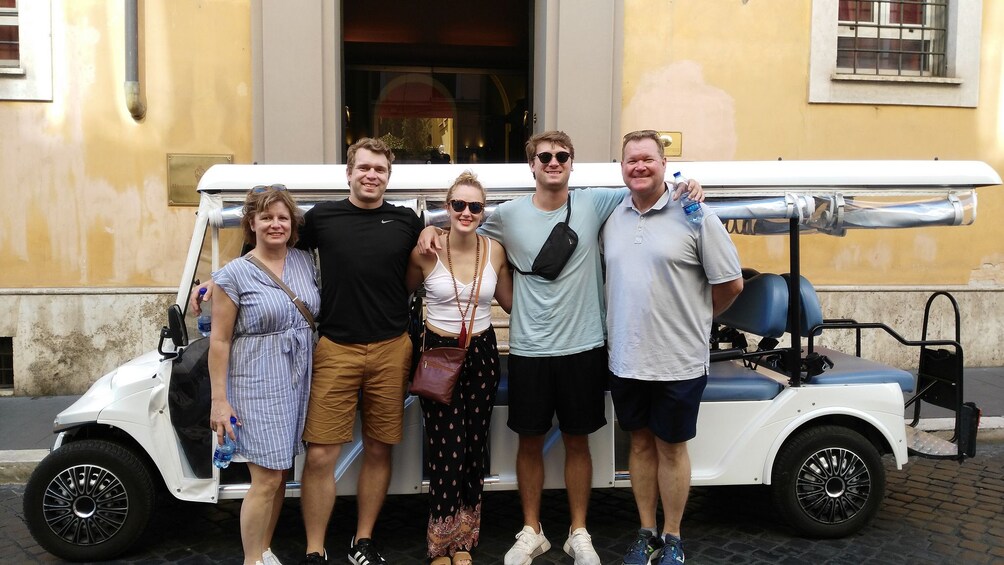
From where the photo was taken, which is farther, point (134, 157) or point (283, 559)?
point (134, 157)

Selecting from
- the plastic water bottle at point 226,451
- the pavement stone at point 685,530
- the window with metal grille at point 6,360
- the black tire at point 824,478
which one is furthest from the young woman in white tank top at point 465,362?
the window with metal grille at point 6,360

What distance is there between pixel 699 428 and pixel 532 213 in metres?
1.51

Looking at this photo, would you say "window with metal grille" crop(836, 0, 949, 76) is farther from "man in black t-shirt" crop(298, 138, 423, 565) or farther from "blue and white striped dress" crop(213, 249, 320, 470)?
"blue and white striped dress" crop(213, 249, 320, 470)

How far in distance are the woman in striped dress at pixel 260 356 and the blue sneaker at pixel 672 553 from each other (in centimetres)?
189

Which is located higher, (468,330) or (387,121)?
(387,121)

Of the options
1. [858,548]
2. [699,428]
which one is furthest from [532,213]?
[858,548]

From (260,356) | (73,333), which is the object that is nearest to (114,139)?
(73,333)

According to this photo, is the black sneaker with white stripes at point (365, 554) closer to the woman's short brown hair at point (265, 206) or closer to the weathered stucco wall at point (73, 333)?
the woman's short brown hair at point (265, 206)

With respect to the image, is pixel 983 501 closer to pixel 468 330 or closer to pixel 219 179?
pixel 468 330

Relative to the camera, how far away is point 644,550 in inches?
154

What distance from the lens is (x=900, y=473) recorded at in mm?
5605

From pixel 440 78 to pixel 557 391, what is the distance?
8356 millimetres

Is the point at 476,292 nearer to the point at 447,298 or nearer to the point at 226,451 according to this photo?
the point at 447,298

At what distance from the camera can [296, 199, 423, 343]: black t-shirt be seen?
3676mm
